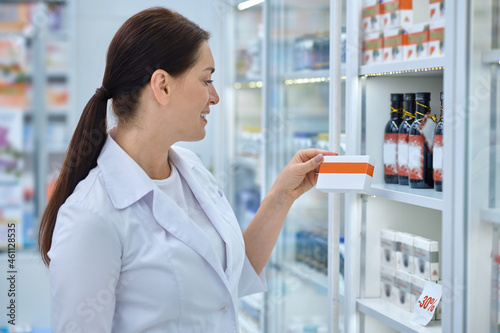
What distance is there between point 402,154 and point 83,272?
46.8 inches

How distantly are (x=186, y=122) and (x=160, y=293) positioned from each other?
0.46 m

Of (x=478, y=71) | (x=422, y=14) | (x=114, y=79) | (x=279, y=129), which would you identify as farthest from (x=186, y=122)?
(x=279, y=129)

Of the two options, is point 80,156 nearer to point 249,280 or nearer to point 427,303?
point 249,280

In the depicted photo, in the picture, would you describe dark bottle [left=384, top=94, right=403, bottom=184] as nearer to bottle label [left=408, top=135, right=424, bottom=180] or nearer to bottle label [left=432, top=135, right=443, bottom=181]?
bottle label [left=408, top=135, right=424, bottom=180]

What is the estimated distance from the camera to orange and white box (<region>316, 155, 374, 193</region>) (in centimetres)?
173

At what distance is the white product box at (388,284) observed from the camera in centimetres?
215

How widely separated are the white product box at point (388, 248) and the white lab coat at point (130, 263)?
2.44 feet

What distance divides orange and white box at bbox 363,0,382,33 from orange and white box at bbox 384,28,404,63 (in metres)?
0.07

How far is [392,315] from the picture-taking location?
2031mm

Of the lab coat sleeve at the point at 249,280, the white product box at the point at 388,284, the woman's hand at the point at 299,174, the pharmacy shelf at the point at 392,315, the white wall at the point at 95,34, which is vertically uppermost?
the white wall at the point at 95,34

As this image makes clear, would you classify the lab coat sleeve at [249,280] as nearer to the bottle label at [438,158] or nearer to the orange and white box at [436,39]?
the bottle label at [438,158]

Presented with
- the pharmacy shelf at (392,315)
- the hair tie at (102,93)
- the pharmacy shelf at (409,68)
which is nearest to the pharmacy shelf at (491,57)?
the pharmacy shelf at (409,68)

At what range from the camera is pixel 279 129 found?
10.8ft

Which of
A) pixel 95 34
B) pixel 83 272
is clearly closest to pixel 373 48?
pixel 83 272
